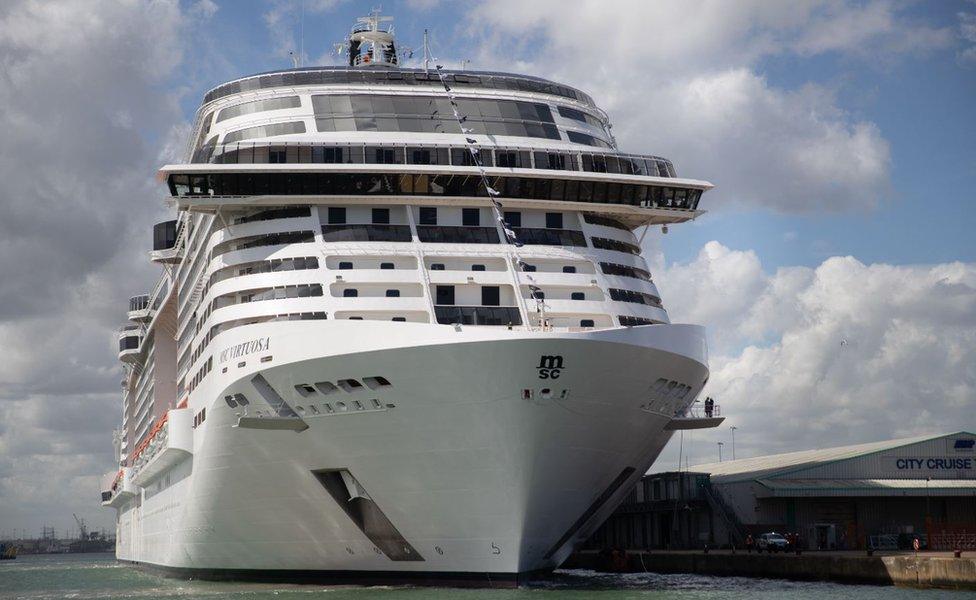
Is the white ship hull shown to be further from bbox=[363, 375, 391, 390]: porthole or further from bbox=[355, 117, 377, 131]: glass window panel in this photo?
bbox=[355, 117, 377, 131]: glass window panel

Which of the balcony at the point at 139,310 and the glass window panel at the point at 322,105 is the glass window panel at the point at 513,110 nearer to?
the glass window panel at the point at 322,105

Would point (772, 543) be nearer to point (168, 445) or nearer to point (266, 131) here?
point (168, 445)

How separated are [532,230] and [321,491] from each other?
889 centimetres

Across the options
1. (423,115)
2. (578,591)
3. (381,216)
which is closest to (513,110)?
(423,115)

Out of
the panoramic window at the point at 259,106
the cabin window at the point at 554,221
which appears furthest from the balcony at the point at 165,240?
the cabin window at the point at 554,221

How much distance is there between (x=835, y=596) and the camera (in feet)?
106

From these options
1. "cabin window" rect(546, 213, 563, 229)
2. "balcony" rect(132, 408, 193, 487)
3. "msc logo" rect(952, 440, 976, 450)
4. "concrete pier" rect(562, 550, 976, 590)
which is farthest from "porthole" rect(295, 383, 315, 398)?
"msc logo" rect(952, 440, 976, 450)

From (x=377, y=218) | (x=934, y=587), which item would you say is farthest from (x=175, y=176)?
(x=934, y=587)

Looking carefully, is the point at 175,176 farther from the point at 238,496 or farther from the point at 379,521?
the point at 379,521

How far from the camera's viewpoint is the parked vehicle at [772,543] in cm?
4359

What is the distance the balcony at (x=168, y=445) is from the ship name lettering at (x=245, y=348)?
4769 mm

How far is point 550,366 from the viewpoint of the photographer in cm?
2891

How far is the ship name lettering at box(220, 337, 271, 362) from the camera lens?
102ft

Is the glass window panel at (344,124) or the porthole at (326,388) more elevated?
the glass window panel at (344,124)
